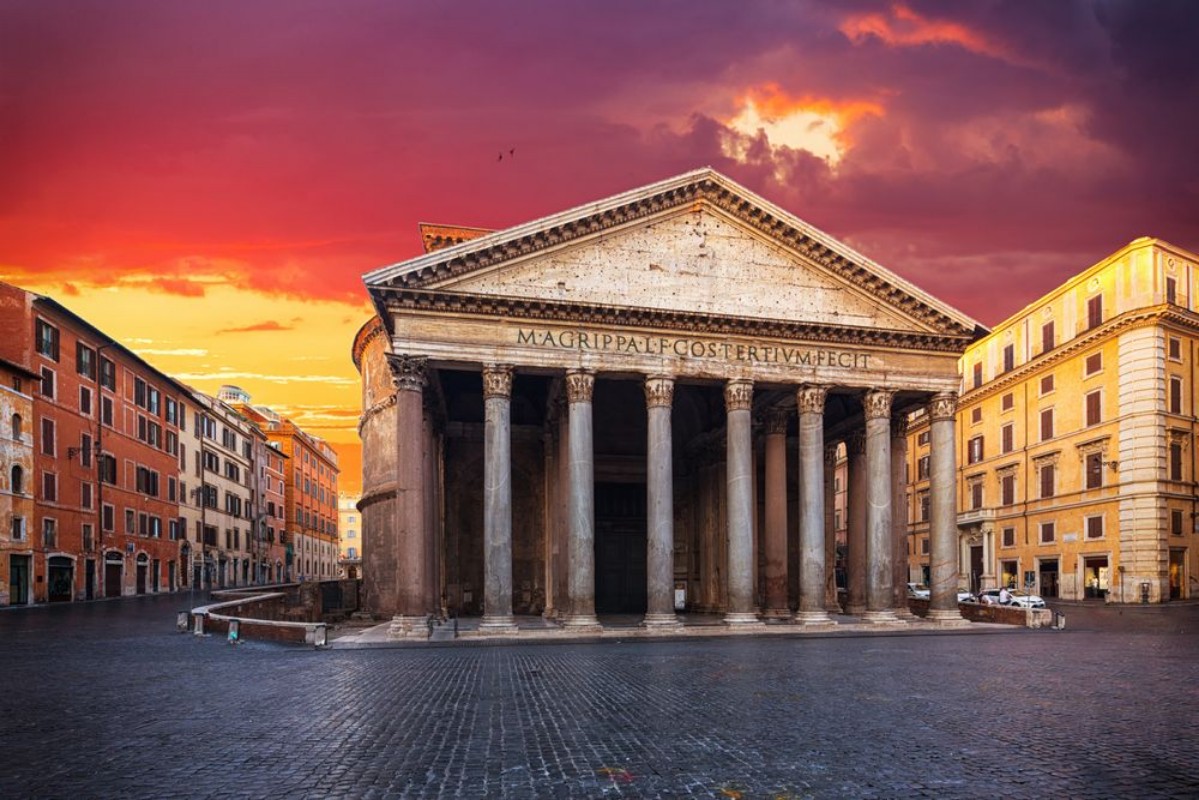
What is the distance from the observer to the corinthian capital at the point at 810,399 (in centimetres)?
2747

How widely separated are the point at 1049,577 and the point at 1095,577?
3776mm

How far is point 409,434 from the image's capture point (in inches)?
961

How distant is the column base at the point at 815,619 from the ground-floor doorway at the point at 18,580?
32835mm

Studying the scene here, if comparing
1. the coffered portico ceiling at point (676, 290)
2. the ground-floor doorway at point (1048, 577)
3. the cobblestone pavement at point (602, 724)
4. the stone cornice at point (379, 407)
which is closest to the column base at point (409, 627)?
the cobblestone pavement at point (602, 724)

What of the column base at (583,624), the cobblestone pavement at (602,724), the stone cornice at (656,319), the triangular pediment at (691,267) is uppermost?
the triangular pediment at (691,267)

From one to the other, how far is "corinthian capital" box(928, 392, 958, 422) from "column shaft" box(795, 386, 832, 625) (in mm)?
3949

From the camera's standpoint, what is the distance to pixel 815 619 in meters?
26.6

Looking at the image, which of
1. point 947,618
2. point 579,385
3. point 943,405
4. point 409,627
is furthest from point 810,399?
point 409,627

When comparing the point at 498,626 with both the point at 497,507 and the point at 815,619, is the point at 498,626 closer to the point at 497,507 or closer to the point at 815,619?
the point at 497,507

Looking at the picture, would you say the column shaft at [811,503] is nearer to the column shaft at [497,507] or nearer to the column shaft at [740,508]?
the column shaft at [740,508]

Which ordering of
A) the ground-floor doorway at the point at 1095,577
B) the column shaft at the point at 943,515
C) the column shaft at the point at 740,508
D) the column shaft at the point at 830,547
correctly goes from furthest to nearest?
the ground-floor doorway at the point at 1095,577
the column shaft at the point at 830,547
the column shaft at the point at 943,515
the column shaft at the point at 740,508

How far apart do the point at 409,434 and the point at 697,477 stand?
607 inches

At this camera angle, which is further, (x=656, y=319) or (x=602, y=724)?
(x=656, y=319)

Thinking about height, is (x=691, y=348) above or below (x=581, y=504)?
above
